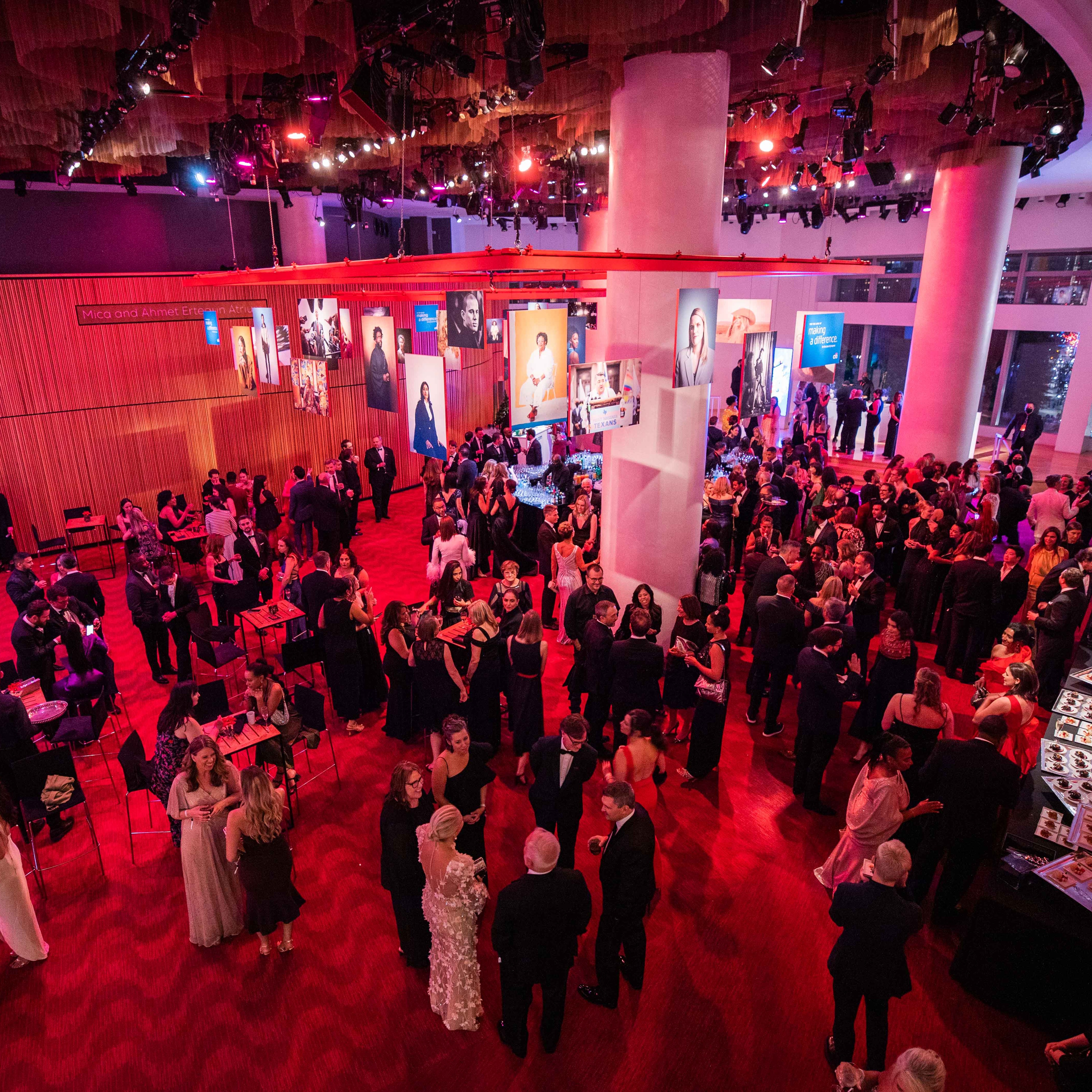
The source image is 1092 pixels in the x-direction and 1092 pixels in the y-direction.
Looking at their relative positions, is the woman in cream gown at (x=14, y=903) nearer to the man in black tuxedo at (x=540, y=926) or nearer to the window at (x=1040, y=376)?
the man in black tuxedo at (x=540, y=926)

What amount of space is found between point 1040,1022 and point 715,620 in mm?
2654

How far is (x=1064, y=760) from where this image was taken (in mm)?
4277

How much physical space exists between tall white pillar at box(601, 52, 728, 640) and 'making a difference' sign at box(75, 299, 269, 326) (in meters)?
8.01

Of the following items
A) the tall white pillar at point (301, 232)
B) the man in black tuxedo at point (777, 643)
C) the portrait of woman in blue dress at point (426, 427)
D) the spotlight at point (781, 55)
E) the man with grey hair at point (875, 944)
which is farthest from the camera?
the tall white pillar at point (301, 232)

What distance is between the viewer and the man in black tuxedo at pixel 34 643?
5.57m

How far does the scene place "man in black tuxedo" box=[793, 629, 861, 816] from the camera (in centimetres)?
470

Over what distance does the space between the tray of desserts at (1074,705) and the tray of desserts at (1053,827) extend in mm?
1054

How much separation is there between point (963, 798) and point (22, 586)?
7.67m

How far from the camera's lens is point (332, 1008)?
3.71 meters

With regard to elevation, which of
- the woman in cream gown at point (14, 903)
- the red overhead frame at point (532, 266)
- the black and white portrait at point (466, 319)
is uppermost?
the red overhead frame at point (532, 266)

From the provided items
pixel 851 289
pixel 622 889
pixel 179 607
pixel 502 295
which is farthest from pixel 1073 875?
pixel 851 289

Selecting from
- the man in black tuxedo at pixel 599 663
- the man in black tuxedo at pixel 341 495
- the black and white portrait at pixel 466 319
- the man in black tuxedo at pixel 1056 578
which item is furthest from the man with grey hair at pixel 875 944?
the man in black tuxedo at pixel 341 495

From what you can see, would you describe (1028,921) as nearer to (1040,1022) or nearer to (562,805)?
(1040,1022)

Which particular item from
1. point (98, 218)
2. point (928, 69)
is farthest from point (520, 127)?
point (98, 218)
